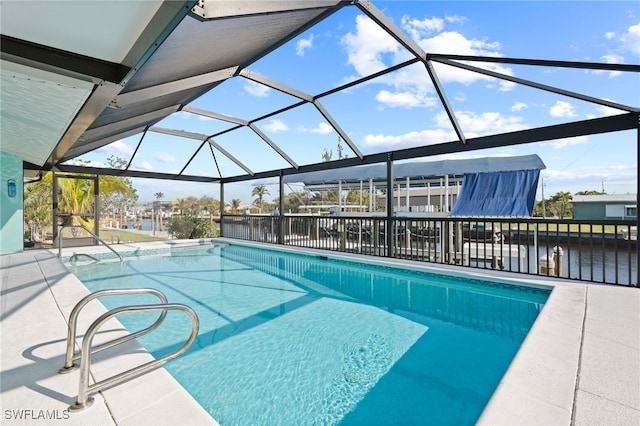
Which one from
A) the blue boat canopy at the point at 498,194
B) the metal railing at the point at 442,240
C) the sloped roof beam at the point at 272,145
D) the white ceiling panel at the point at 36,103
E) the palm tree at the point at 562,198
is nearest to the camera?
the white ceiling panel at the point at 36,103

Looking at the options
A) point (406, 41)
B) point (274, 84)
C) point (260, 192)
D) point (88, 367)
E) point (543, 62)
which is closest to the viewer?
point (88, 367)

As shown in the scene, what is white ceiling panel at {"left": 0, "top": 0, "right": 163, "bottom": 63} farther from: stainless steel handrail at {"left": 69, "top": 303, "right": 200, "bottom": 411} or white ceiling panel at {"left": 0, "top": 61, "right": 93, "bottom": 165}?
stainless steel handrail at {"left": 69, "top": 303, "right": 200, "bottom": 411}

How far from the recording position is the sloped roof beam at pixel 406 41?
149 inches

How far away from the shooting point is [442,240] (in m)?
6.97

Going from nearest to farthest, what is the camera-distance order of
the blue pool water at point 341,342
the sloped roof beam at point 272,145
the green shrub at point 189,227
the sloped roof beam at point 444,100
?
the blue pool water at point 341,342
the sloped roof beam at point 444,100
the sloped roof beam at point 272,145
the green shrub at point 189,227

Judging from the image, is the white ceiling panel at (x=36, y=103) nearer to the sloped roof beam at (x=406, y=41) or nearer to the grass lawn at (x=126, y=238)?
the sloped roof beam at (x=406, y=41)

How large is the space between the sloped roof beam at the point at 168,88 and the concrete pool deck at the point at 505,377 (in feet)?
7.92

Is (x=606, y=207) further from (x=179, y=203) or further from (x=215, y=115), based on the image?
(x=179, y=203)

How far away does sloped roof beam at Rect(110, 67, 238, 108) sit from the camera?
145 inches

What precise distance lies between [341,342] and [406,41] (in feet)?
13.4

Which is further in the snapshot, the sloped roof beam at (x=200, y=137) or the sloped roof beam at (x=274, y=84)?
the sloped roof beam at (x=200, y=137)

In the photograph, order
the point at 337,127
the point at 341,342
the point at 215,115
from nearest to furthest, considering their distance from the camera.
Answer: the point at 341,342 < the point at 337,127 < the point at 215,115

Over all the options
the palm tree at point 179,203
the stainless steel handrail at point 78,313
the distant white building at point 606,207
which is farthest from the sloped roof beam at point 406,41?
the palm tree at point 179,203

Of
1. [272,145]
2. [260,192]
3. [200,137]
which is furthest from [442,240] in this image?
[260,192]
